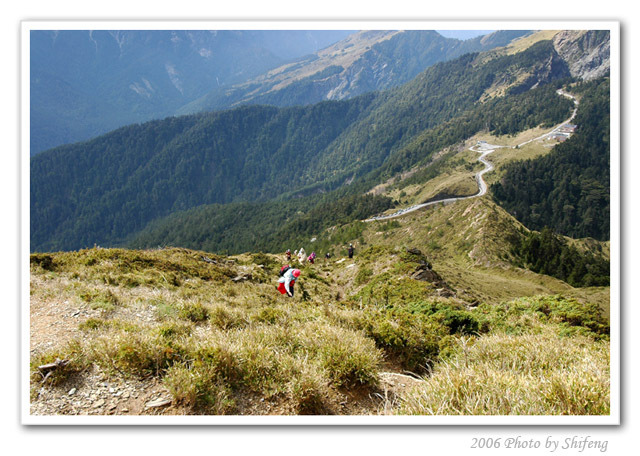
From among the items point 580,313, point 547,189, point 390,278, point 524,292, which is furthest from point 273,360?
point 547,189

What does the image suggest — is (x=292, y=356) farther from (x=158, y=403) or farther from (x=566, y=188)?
(x=566, y=188)

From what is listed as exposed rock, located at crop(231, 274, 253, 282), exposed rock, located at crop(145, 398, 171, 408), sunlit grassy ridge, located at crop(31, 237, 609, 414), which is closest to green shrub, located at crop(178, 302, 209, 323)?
sunlit grassy ridge, located at crop(31, 237, 609, 414)

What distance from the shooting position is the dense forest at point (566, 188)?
108 metres

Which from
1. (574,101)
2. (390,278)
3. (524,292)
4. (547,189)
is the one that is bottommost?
(524,292)

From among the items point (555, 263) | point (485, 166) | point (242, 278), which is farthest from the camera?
point (485, 166)

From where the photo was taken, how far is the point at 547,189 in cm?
11744

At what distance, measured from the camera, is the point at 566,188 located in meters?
117

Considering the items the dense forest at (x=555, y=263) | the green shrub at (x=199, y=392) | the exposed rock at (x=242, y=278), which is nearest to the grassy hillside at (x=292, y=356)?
the green shrub at (x=199, y=392)

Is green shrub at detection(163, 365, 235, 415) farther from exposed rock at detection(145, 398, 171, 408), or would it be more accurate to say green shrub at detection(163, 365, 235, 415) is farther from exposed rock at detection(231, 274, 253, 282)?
exposed rock at detection(231, 274, 253, 282)

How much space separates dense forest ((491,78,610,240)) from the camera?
354 feet

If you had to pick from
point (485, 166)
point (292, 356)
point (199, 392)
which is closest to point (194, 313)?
point (292, 356)
